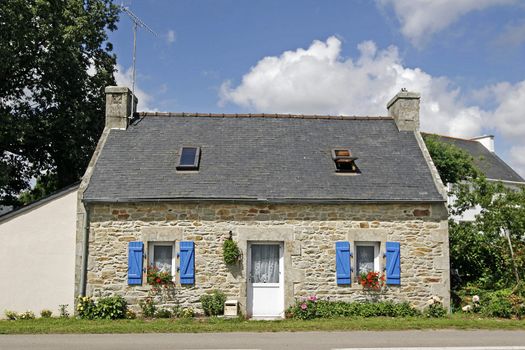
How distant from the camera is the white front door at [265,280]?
488 inches

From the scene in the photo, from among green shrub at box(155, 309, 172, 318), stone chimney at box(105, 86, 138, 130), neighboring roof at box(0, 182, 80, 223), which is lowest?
green shrub at box(155, 309, 172, 318)

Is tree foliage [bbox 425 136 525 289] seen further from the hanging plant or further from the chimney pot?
the chimney pot

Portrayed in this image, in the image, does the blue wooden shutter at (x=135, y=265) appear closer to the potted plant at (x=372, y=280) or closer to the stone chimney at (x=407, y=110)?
the potted plant at (x=372, y=280)

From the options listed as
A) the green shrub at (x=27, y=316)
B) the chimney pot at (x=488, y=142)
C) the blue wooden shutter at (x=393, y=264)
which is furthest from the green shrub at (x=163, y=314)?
the chimney pot at (x=488, y=142)

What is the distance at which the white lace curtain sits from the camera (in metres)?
12.5

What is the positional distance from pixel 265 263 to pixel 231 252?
1.04m

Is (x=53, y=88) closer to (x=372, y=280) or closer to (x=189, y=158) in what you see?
(x=189, y=158)

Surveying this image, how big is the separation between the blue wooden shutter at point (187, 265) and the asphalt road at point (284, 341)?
2643 millimetres

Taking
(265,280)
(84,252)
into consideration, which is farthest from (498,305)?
(84,252)

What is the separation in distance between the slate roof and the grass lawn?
3012 mm

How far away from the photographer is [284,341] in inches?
350

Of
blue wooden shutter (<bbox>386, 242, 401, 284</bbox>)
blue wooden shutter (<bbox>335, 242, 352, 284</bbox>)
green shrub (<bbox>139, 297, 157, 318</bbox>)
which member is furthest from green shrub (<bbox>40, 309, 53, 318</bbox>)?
blue wooden shutter (<bbox>386, 242, 401, 284</bbox>)

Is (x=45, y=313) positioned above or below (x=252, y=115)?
below

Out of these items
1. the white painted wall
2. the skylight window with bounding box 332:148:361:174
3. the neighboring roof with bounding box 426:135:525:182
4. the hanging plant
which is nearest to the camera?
the hanging plant
